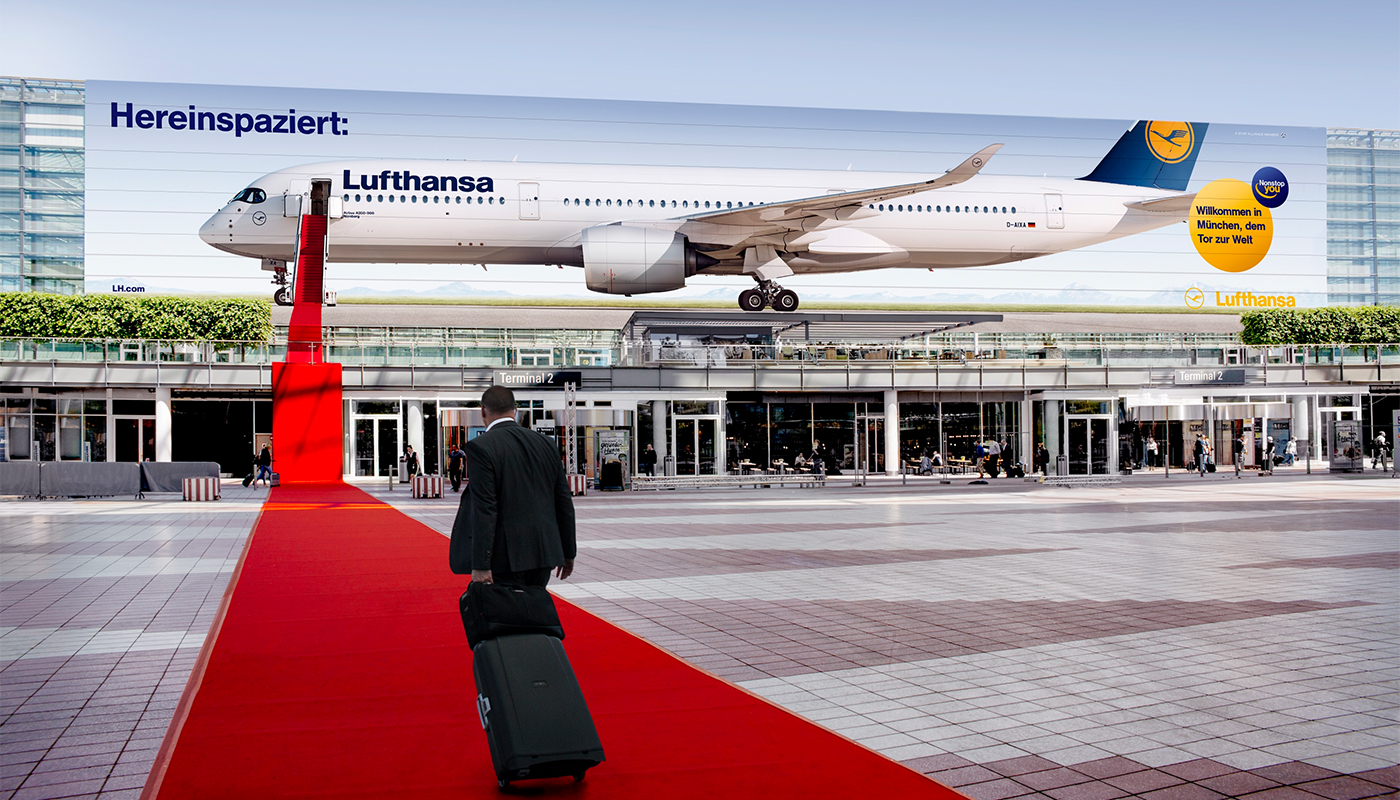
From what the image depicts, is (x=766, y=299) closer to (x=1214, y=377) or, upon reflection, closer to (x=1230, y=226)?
(x=1214, y=377)

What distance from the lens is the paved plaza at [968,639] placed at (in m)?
4.69

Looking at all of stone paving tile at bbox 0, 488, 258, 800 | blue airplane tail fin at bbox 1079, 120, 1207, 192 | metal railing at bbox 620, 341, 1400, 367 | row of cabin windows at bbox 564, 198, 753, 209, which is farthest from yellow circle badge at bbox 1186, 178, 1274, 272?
stone paving tile at bbox 0, 488, 258, 800

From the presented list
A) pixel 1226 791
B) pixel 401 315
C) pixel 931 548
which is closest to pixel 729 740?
pixel 1226 791

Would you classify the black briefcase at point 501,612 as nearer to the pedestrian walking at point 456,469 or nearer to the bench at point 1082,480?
the pedestrian walking at point 456,469

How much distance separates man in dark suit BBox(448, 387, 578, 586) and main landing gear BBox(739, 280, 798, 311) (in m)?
25.9

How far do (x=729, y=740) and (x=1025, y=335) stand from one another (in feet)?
107

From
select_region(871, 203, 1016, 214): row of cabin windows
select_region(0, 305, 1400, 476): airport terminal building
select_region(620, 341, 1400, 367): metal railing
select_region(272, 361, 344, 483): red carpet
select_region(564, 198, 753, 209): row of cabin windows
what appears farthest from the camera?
select_region(620, 341, 1400, 367): metal railing

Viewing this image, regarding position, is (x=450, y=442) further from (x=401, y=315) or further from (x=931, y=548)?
(x=931, y=548)

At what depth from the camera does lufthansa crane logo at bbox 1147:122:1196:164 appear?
143ft

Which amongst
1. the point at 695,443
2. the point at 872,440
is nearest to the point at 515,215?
the point at 695,443

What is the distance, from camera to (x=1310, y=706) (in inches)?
215

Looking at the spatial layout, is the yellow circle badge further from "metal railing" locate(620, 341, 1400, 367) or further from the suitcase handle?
the suitcase handle

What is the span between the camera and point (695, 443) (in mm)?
32438

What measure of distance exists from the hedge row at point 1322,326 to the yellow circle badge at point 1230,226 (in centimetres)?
316
